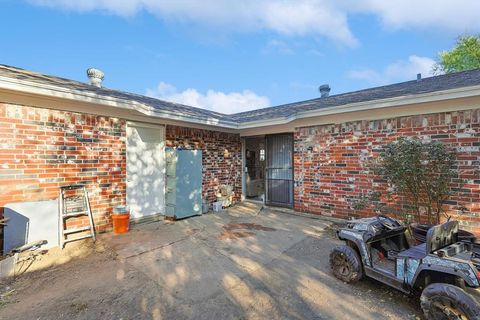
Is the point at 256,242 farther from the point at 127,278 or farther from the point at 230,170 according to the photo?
the point at 230,170

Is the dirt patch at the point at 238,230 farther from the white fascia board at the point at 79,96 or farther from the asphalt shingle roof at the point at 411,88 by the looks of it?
the asphalt shingle roof at the point at 411,88

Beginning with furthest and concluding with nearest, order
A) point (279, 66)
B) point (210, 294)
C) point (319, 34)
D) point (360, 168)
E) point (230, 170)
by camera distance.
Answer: point (279, 66) → point (319, 34) → point (230, 170) → point (360, 168) → point (210, 294)

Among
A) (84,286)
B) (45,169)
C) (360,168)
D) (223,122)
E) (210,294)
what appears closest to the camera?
(210,294)

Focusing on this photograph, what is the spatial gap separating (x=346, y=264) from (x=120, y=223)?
4.24 m

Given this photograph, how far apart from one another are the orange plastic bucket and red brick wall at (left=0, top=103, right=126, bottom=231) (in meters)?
0.29

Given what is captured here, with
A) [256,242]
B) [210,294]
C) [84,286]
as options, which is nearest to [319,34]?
[256,242]

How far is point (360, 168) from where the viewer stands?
5312mm

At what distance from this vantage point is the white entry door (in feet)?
17.8

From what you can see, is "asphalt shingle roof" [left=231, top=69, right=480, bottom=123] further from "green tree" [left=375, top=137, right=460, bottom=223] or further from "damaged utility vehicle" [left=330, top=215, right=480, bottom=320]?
"damaged utility vehicle" [left=330, top=215, right=480, bottom=320]

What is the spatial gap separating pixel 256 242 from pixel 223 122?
3.53 meters

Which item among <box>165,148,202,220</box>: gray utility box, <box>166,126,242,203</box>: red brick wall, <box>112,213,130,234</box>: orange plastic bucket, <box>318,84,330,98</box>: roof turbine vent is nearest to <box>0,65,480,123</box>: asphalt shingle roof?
<box>166,126,242,203</box>: red brick wall

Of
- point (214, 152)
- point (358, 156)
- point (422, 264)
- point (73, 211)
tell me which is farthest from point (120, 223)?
point (358, 156)

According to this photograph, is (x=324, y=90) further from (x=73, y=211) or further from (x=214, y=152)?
(x=73, y=211)

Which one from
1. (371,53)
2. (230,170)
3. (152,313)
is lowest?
(152,313)
